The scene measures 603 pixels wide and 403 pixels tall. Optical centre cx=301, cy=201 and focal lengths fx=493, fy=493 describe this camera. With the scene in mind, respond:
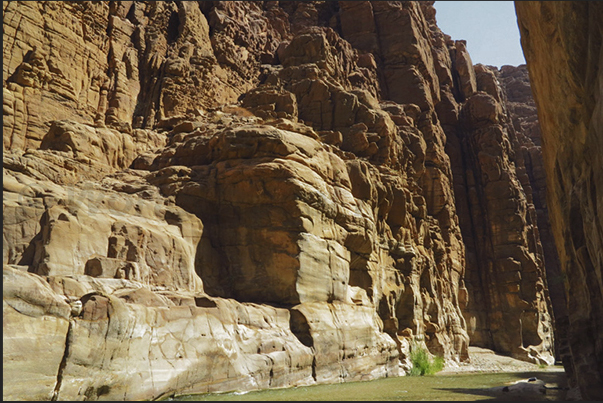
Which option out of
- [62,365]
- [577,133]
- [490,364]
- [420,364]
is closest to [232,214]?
[62,365]

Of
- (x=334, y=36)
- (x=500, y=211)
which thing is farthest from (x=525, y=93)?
(x=334, y=36)

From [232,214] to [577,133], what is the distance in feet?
51.5

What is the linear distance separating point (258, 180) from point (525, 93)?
97026 millimetres

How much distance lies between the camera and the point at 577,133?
1418 cm

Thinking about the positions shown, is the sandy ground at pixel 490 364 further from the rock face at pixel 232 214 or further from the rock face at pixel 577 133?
the rock face at pixel 577 133

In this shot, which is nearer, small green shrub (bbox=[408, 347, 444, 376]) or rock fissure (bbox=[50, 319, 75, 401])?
rock fissure (bbox=[50, 319, 75, 401])

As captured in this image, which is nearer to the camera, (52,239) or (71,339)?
(71,339)

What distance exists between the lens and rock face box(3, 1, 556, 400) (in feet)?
49.5

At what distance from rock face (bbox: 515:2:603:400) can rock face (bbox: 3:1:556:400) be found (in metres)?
10.3

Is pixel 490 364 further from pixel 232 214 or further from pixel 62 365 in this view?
pixel 62 365

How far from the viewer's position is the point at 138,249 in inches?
770

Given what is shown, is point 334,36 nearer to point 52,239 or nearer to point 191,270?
point 191,270

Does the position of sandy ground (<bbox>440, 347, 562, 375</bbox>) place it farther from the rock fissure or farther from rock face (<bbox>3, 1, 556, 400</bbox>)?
the rock fissure

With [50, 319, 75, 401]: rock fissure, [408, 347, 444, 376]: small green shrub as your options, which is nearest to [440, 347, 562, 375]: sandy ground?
[408, 347, 444, 376]: small green shrub
